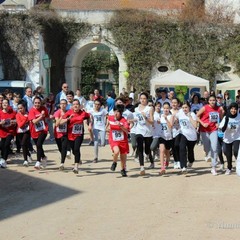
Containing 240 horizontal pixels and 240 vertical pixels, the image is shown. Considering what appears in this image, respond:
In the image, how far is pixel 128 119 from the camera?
41.5 feet

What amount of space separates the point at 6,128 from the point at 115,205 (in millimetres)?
5225

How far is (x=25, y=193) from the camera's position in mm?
10070

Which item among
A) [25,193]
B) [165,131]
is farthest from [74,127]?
[25,193]

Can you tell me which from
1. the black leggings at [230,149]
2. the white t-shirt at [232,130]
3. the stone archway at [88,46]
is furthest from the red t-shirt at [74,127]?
the stone archway at [88,46]

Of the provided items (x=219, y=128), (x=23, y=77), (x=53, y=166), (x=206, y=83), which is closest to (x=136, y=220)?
(x=219, y=128)

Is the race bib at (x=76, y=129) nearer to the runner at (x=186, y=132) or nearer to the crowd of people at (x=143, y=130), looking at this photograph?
the crowd of people at (x=143, y=130)

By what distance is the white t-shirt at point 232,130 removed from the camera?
39.5 feet

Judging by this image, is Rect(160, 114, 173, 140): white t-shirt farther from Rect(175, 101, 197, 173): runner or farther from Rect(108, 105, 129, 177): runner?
Rect(108, 105, 129, 177): runner

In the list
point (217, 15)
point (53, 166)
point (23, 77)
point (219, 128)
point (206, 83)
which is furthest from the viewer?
point (217, 15)

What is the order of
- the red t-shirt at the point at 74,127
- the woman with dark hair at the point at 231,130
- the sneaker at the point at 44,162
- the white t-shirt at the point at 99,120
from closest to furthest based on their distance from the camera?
the woman with dark hair at the point at 231,130, the red t-shirt at the point at 74,127, the sneaker at the point at 44,162, the white t-shirt at the point at 99,120

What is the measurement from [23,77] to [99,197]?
25265 mm

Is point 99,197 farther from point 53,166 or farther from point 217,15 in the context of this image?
point 217,15

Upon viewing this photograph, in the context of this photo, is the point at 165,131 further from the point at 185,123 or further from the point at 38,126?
the point at 38,126

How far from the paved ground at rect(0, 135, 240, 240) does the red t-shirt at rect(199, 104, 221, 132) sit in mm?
1004
